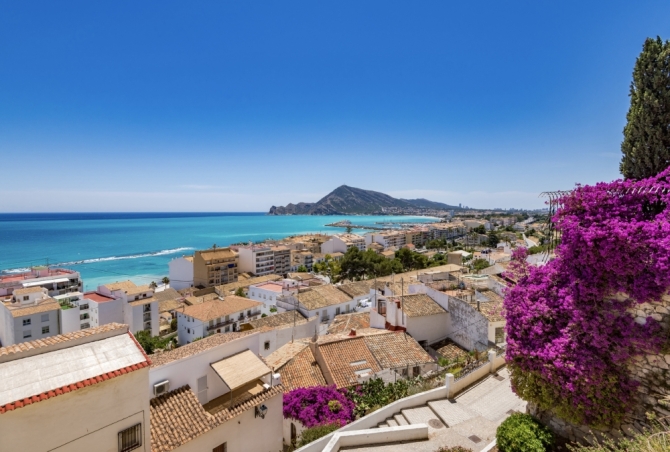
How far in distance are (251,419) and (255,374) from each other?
129 centimetres

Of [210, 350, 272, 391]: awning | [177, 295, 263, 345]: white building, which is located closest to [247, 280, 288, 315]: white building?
[177, 295, 263, 345]: white building

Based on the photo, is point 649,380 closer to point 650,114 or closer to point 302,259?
point 650,114

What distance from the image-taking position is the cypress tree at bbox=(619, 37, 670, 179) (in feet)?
24.0

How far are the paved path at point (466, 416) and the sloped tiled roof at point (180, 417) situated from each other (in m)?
3.79

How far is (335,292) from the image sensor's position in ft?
119

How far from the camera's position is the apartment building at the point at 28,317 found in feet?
113

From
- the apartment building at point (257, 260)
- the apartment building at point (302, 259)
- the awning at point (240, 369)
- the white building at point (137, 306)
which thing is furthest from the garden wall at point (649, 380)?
the apartment building at point (302, 259)

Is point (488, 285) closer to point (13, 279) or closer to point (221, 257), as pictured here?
point (221, 257)

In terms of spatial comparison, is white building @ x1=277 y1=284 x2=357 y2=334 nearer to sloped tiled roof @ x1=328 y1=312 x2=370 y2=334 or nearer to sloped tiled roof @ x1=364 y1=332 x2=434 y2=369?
sloped tiled roof @ x1=328 y1=312 x2=370 y2=334

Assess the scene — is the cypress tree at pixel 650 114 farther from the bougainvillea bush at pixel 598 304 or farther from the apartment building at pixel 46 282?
the apartment building at pixel 46 282

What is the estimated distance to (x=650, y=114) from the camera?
293 inches

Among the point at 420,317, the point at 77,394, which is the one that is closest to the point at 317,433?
the point at 77,394

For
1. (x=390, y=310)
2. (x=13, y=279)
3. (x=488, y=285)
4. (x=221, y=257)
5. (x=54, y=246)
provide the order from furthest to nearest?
(x=54, y=246) < (x=221, y=257) < (x=13, y=279) < (x=488, y=285) < (x=390, y=310)

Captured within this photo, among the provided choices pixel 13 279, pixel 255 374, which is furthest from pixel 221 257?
pixel 255 374
